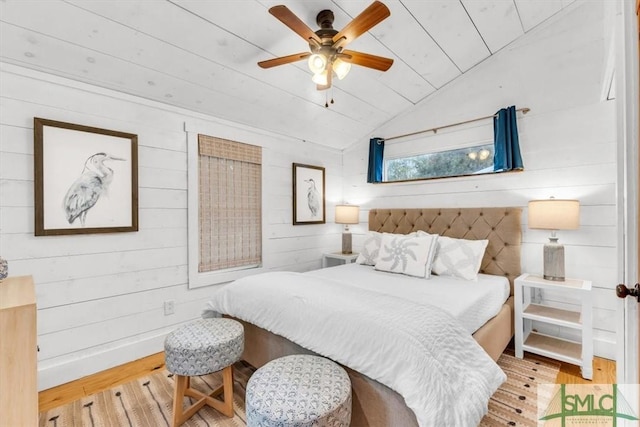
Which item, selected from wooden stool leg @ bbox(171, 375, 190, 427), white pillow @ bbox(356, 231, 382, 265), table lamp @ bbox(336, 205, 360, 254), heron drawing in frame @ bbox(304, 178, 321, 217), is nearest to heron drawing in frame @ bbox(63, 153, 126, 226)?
wooden stool leg @ bbox(171, 375, 190, 427)

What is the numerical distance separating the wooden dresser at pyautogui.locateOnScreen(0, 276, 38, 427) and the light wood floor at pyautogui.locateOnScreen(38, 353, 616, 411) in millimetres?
1049

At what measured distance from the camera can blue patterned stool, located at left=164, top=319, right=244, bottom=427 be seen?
1667 millimetres

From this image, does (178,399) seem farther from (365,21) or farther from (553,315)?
(553,315)

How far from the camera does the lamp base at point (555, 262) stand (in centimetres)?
246

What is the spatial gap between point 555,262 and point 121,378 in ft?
11.5

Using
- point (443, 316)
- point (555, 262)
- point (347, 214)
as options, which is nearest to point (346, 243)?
point (347, 214)

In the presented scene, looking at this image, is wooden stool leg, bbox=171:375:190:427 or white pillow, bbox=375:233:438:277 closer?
wooden stool leg, bbox=171:375:190:427

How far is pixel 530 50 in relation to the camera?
9.27ft

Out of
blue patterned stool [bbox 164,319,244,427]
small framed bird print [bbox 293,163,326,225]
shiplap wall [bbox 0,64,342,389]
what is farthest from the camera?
small framed bird print [bbox 293,163,326,225]

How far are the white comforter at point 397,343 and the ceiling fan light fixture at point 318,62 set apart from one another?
A: 141 centimetres

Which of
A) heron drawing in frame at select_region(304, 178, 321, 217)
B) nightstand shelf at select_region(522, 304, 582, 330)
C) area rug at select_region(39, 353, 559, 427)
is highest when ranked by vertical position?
heron drawing in frame at select_region(304, 178, 321, 217)

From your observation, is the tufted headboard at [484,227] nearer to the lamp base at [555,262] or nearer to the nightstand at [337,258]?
the lamp base at [555,262]

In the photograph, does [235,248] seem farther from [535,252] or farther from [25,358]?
[535,252]

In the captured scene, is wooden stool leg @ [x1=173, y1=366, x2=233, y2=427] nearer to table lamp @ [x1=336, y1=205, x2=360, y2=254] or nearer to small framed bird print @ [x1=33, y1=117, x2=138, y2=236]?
small framed bird print @ [x1=33, y1=117, x2=138, y2=236]
